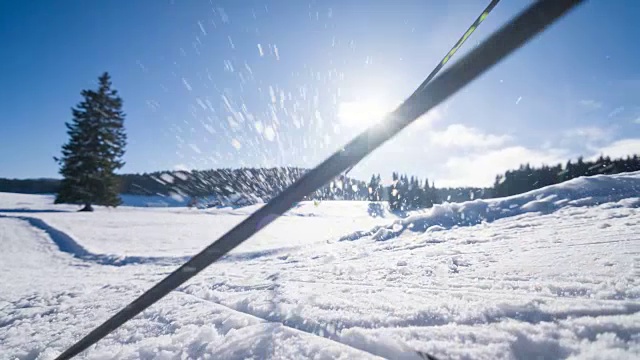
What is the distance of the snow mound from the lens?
15.4ft

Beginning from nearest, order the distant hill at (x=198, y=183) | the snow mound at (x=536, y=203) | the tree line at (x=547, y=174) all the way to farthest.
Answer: the snow mound at (x=536, y=203)
the tree line at (x=547, y=174)
the distant hill at (x=198, y=183)

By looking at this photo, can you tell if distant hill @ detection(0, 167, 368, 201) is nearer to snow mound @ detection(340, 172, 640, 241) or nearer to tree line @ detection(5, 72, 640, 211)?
tree line @ detection(5, 72, 640, 211)

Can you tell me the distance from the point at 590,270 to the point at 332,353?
1.93 meters

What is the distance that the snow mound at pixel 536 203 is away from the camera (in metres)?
4.70

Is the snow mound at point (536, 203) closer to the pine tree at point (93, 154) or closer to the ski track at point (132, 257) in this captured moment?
the ski track at point (132, 257)

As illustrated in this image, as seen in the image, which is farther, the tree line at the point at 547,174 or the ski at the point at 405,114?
the tree line at the point at 547,174

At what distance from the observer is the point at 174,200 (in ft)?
195

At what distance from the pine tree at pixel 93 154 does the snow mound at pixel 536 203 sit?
27.4 m

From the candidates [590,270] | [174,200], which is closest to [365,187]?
[174,200]

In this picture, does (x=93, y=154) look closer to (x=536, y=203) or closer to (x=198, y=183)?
(x=536, y=203)

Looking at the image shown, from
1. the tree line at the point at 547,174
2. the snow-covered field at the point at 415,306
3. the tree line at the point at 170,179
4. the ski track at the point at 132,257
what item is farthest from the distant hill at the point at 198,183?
the snow-covered field at the point at 415,306

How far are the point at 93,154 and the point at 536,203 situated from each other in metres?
31.8

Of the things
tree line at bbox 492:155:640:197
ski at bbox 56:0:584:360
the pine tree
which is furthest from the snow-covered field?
tree line at bbox 492:155:640:197

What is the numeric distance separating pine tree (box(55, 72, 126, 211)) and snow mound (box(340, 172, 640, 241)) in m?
27.4
